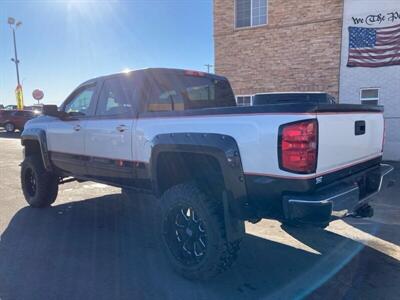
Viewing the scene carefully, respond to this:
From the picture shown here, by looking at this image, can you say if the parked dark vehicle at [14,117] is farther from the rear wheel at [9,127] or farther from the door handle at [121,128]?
the door handle at [121,128]

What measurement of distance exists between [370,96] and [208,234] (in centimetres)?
914

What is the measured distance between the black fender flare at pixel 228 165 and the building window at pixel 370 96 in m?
8.85

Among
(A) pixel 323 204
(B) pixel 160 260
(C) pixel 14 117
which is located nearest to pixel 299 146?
(A) pixel 323 204

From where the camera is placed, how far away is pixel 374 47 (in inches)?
404

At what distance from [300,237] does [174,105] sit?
2271mm

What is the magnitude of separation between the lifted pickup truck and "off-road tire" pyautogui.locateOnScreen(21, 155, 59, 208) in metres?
0.86

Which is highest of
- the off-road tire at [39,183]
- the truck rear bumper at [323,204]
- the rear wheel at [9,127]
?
the truck rear bumper at [323,204]

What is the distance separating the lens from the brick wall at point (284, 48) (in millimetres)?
10867

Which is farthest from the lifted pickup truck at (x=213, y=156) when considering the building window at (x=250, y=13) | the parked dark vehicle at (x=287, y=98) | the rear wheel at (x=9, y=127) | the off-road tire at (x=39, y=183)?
the rear wheel at (x=9, y=127)

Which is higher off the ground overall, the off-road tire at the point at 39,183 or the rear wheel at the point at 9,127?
the off-road tire at the point at 39,183

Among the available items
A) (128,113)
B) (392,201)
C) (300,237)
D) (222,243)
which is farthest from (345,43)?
(222,243)

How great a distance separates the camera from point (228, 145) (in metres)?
2.96

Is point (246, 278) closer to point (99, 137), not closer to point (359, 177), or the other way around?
point (359, 177)

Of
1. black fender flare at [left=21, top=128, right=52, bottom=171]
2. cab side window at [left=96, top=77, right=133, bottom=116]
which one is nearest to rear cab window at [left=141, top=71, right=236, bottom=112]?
cab side window at [left=96, top=77, right=133, bottom=116]
